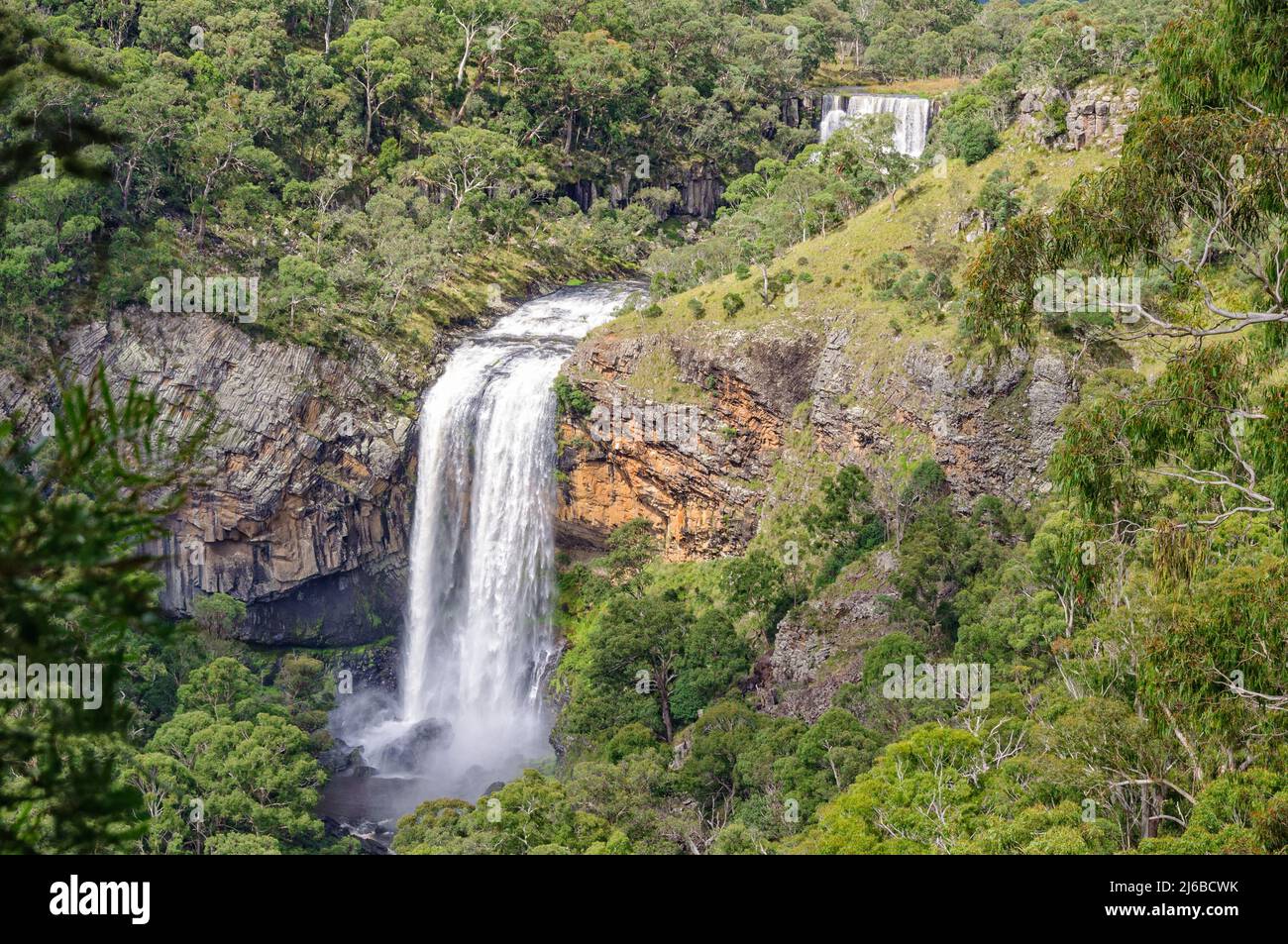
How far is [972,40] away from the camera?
76312 millimetres

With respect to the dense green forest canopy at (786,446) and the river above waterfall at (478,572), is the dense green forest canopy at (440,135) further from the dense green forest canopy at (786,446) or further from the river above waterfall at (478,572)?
the river above waterfall at (478,572)

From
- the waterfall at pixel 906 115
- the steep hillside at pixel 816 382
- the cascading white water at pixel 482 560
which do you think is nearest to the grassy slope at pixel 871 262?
the steep hillside at pixel 816 382

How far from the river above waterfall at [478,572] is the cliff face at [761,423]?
5.32ft

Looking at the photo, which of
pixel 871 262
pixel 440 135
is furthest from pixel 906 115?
pixel 440 135

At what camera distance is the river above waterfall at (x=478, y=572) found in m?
48.2

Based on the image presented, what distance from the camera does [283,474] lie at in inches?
1869

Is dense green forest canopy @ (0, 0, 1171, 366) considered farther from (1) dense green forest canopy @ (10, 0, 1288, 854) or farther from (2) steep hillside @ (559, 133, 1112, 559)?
(2) steep hillside @ (559, 133, 1112, 559)

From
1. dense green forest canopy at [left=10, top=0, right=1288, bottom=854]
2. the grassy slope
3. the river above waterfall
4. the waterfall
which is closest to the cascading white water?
the river above waterfall

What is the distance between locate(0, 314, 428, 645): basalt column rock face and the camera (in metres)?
46.6

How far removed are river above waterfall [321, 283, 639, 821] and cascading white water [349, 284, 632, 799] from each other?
0.04 meters

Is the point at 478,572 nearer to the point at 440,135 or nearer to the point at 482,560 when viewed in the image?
the point at 482,560

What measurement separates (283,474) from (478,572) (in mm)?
8068
